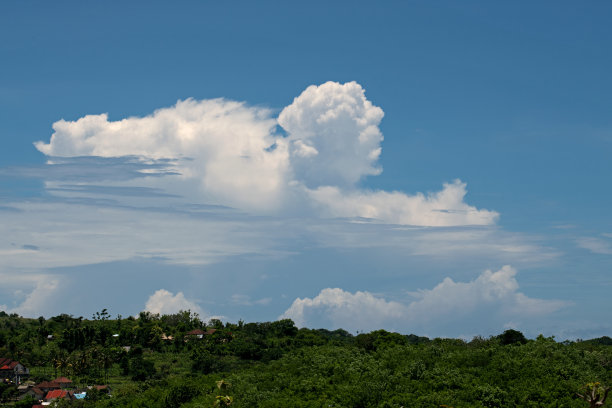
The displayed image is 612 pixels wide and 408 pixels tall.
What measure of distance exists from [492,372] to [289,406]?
20556mm

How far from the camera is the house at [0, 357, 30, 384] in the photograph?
14275cm

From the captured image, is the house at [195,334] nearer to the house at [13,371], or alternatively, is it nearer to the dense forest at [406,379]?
the house at [13,371]

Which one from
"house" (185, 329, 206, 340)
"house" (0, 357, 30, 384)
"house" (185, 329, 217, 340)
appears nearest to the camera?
"house" (0, 357, 30, 384)

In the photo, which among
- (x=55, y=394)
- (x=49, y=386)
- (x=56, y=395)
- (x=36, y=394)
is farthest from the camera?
(x=49, y=386)

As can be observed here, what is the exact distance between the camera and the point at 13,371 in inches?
5684

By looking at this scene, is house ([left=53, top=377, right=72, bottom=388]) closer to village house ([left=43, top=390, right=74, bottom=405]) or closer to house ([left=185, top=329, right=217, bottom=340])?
village house ([left=43, top=390, right=74, bottom=405])

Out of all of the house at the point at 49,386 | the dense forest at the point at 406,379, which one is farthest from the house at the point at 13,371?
the dense forest at the point at 406,379

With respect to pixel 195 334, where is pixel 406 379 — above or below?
below

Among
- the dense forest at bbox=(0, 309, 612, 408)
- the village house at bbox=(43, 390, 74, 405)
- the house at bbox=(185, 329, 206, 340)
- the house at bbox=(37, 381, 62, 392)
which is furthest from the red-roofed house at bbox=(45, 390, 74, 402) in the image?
the house at bbox=(185, 329, 206, 340)

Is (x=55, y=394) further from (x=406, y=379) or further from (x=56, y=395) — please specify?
(x=406, y=379)

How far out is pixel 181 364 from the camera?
141 metres

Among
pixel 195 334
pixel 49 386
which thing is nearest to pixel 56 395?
pixel 49 386

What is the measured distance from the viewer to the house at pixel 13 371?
14275 cm

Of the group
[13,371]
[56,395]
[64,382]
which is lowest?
[56,395]
